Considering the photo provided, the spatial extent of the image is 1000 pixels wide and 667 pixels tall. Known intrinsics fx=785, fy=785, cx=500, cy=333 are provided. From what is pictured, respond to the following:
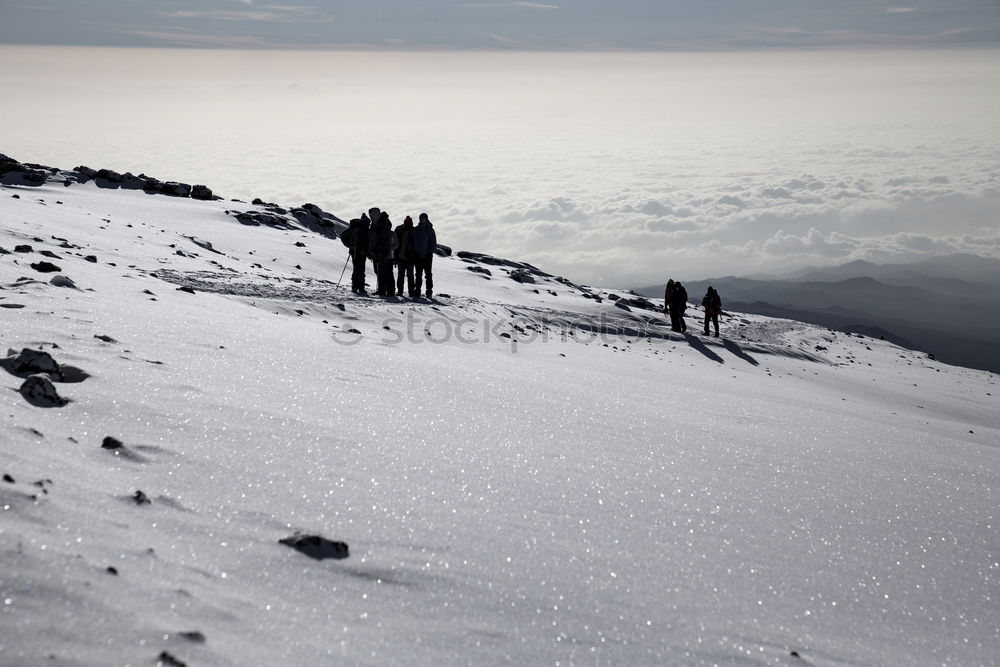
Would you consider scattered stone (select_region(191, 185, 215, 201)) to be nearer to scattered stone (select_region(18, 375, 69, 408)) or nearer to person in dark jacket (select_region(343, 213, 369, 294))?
person in dark jacket (select_region(343, 213, 369, 294))

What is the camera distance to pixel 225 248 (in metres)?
24.0

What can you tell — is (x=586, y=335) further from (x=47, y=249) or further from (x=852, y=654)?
(x=852, y=654)

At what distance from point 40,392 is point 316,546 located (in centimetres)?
255

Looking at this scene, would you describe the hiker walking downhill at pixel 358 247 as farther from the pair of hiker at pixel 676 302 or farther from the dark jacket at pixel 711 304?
the dark jacket at pixel 711 304

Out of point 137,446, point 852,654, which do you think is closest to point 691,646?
point 852,654

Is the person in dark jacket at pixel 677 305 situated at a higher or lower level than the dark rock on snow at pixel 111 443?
higher

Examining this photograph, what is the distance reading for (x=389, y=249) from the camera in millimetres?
18984

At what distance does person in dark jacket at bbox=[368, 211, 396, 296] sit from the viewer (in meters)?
19.0

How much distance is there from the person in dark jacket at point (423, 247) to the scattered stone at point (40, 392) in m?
13.7

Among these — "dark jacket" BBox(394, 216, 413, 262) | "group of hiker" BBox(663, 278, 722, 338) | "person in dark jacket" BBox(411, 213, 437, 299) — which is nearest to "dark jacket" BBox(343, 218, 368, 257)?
"dark jacket" BBox(394, 216, 413, 262)

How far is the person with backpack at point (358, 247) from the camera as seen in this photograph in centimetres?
1884

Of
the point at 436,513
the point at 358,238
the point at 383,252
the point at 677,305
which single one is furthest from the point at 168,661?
the point at 677,305

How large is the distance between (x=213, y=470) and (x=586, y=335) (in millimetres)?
15425

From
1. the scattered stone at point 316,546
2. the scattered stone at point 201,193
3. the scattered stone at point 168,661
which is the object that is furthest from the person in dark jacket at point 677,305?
the scattered stone at point 201,193
